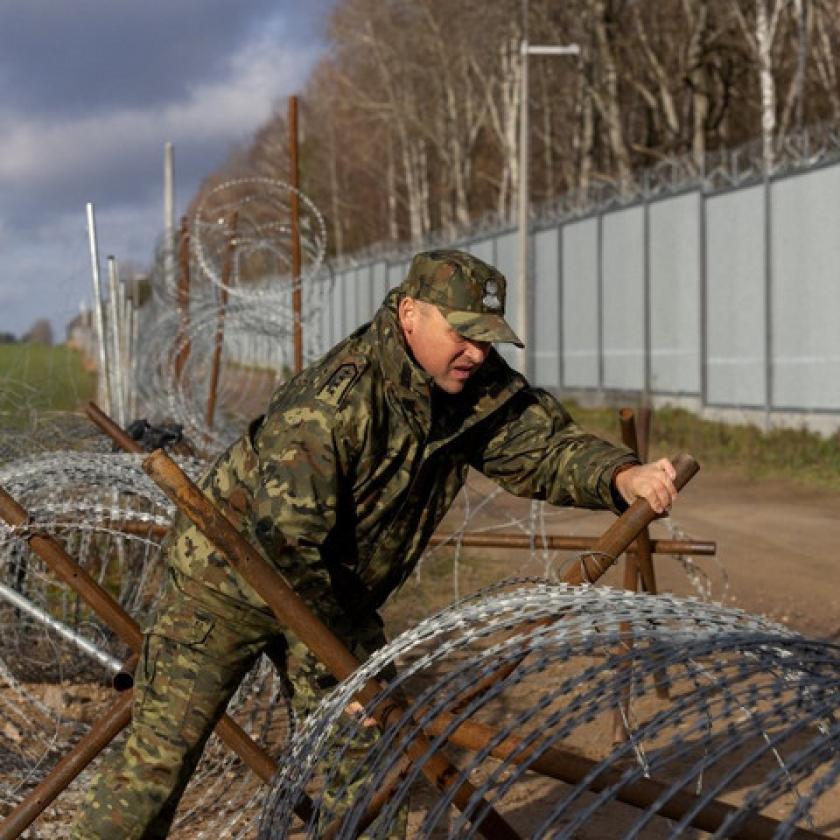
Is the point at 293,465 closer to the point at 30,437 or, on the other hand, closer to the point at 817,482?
the point at 30,437

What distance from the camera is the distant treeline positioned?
2836cm

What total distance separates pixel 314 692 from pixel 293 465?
0.75 meters

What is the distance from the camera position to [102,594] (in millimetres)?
3549

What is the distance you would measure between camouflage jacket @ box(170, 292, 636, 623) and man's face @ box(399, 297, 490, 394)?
3 centimetres

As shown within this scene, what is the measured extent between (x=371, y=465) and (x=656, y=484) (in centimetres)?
58

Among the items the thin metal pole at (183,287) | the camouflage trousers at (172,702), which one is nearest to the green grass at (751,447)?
the thin metal pole at (183,287)

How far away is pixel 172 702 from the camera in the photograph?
10.7 ft

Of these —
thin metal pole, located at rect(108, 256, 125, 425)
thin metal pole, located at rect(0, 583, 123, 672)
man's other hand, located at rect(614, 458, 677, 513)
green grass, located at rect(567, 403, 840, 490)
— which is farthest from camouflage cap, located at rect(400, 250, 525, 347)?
green grass, located at rect(567, 403, 840, 490)

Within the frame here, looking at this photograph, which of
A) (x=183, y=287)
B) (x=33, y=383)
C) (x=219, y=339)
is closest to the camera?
(x=33, y=383)

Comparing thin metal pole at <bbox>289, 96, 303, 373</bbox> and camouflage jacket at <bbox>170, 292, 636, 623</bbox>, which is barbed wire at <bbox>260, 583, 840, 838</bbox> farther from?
thin metal pole at <bbox>289, 96, 303, 373</bbox>

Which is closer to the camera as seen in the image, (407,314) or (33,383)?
(407,314)

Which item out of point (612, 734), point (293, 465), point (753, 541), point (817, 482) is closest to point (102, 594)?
point (293, 465)

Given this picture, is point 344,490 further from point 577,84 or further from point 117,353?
point 577,84

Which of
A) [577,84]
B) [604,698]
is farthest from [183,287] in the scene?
[577,84]
